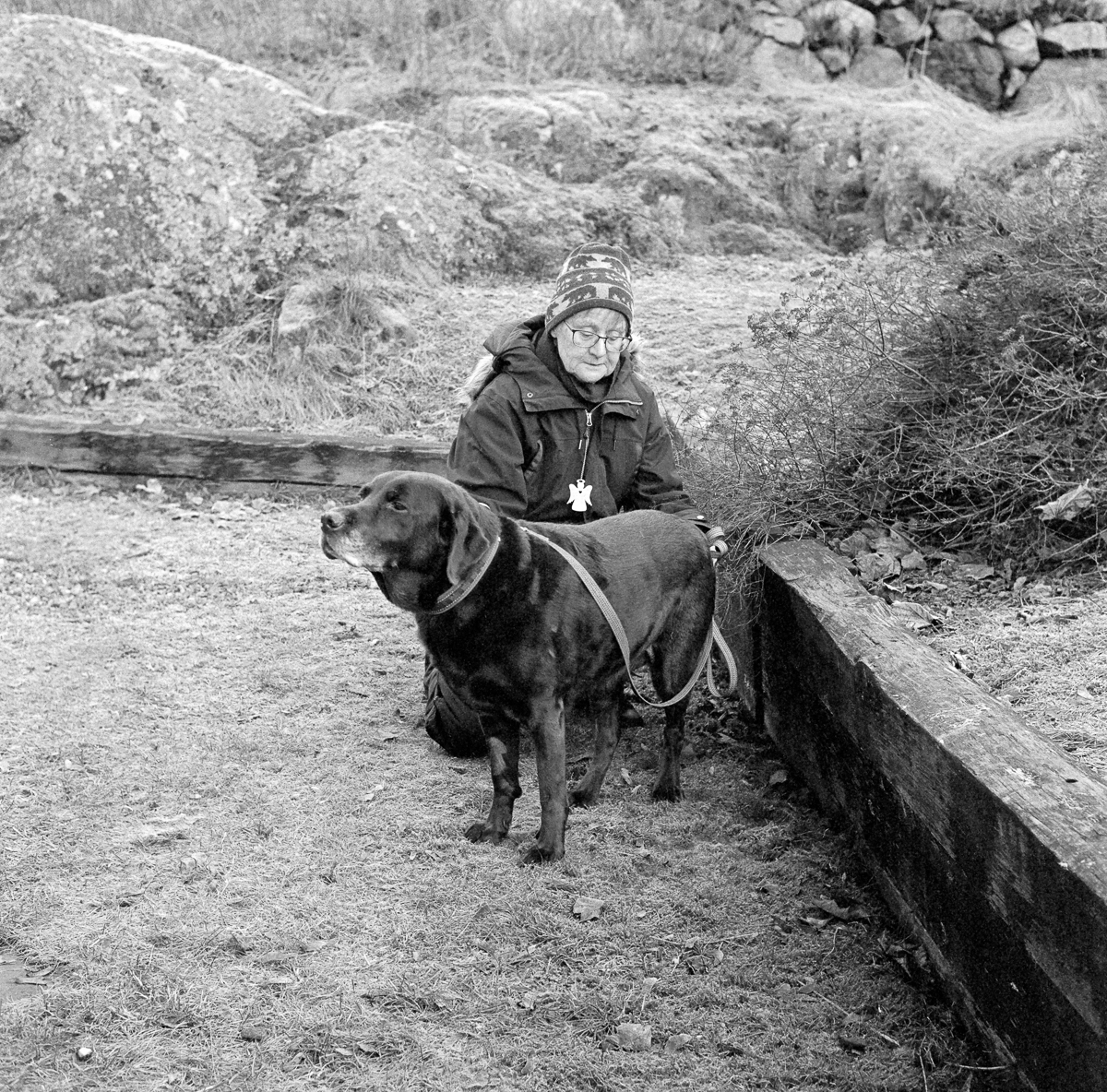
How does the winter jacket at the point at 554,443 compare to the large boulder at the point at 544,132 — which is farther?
the large boulder at the point at 544,132

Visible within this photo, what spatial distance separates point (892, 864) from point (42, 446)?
591cm

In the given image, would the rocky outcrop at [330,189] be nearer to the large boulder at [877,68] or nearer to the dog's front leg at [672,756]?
the large boulder at [877,68]

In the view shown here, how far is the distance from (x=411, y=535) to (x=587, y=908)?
119cm

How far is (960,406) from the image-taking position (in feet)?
16.0

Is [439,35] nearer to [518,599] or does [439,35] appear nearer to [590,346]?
[590,346]

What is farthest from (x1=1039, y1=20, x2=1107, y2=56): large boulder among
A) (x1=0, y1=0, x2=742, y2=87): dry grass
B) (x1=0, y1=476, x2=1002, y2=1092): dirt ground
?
(x1=0, y1=476, x2=1002, y2=1092): dirt ground

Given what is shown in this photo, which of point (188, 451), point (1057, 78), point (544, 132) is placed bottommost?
point (188, 451)

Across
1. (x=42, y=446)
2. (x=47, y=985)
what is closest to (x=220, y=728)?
(x=47, y=985)

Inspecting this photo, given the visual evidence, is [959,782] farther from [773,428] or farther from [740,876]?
[773,428]

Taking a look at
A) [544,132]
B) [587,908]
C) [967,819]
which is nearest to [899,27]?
[544,132]

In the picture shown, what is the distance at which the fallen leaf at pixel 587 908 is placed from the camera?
3641mm

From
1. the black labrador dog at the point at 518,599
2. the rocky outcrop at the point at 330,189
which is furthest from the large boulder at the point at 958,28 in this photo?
the black labrador dog at the point at 518,599

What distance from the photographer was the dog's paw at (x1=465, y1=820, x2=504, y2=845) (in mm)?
4082

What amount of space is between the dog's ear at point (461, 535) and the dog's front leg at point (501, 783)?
1.96ft
